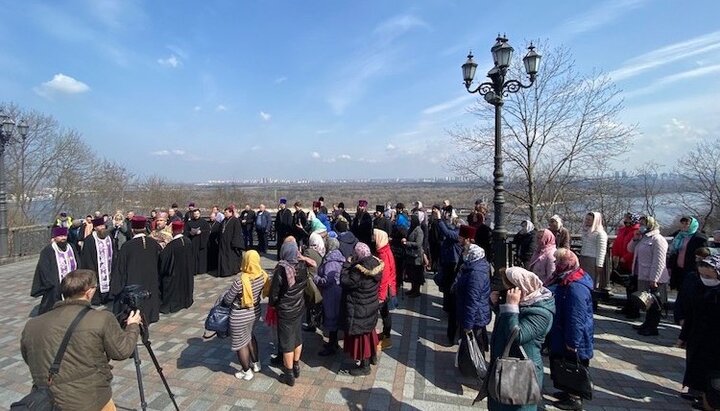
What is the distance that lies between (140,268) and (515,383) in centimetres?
625

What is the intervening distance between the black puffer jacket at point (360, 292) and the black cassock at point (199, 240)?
21.9 feet

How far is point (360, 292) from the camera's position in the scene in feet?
15.0

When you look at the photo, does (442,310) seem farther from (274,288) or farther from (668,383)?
(274,288)

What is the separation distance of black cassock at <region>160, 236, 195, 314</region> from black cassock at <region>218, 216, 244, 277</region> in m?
2.19

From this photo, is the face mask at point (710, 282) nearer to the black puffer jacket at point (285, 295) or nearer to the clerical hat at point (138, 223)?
the black puffer jacket at point (285, 295)

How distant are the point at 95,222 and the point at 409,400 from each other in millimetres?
7807

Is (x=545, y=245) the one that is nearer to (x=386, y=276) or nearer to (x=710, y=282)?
(x=710, y=282)

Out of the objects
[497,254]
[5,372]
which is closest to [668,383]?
[497,254]

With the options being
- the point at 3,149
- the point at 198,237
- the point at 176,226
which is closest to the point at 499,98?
the point at 176,226

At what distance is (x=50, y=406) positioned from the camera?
2.22 m

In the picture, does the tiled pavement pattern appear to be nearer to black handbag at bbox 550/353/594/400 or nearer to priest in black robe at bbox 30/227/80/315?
black handbag at bbox 550/353/594/400

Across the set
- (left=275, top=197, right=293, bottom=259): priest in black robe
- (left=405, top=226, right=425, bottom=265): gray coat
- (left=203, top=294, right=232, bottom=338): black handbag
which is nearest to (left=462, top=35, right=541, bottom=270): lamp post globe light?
(left=405, top=226, right=425, bottom=265): gray coat

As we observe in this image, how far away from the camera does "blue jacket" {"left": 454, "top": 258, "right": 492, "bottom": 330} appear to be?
4418 mm

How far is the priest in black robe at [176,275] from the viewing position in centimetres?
714
